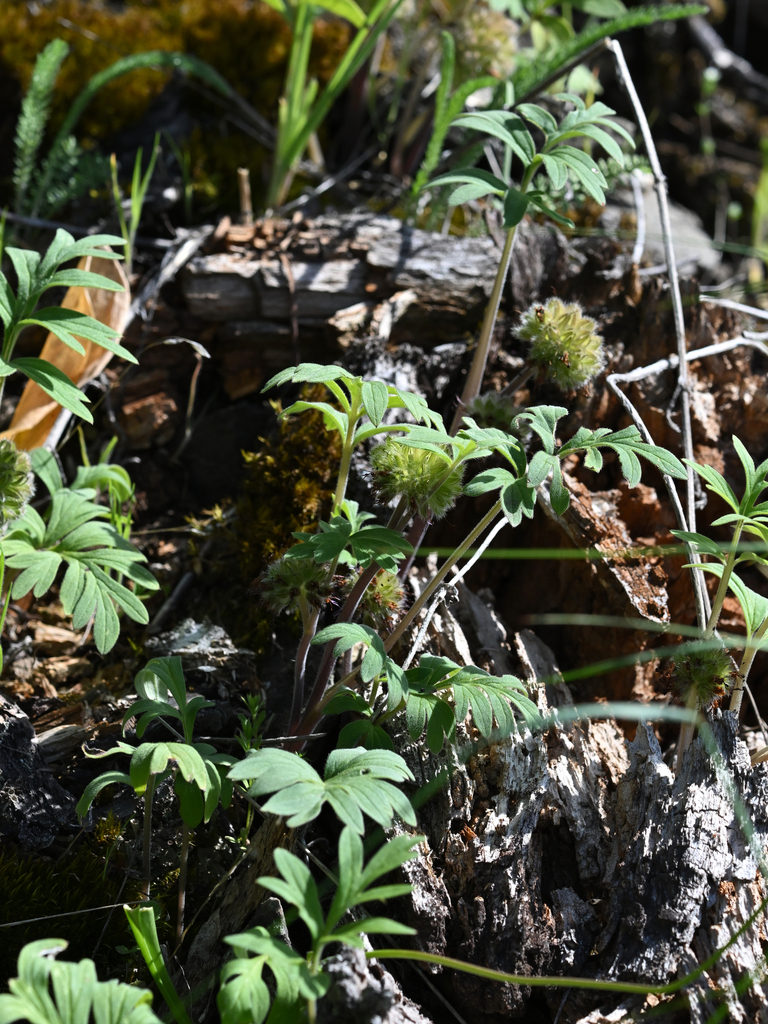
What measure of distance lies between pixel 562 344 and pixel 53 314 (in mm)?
1598

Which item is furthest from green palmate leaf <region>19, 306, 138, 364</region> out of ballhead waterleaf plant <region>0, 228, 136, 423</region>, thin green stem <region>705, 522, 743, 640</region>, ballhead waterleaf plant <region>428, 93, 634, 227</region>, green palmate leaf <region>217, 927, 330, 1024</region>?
thin green stem <region>705, 522, 743, 640</region>

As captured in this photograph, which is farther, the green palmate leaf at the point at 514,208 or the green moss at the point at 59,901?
the green palmate leaf at the point at 514,208

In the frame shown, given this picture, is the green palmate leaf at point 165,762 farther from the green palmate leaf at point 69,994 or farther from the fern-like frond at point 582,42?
the fern-like frond at point 582,42

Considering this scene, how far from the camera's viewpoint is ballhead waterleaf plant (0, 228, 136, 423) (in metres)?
2.30

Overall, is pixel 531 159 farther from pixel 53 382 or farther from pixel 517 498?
pixel 53 382

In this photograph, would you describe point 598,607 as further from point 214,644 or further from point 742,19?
point 742,19

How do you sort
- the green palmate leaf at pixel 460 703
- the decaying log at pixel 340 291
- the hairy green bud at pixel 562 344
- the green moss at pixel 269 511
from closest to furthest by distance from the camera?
the green palmate leaf at pixel 460 703, the hairy green bud at pixel 562 344, the green moss at pixel 269 511, the decaying log at pixel 340 291

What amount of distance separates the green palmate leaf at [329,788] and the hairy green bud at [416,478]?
702mm

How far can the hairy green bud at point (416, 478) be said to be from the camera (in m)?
2.19

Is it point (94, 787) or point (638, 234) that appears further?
point (638, 234)

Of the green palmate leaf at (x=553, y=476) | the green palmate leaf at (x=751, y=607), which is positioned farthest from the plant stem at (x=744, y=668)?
the green palmate leaf at (x=553, y=476)

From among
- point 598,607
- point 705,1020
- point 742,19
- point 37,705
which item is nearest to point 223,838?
point 37,705

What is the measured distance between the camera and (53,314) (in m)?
2.40

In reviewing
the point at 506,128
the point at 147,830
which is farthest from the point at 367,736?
the point at 506,128
